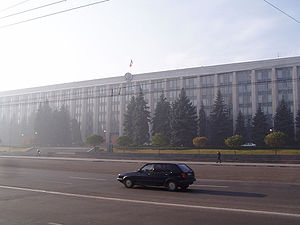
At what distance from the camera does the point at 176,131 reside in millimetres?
62094

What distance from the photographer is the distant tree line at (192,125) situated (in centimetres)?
6103

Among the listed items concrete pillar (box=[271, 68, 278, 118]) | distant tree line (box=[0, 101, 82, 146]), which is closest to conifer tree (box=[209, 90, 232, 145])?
concrete pillar (box=[271, 68, 278, 118])

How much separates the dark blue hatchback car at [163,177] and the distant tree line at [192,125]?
40.3 meters

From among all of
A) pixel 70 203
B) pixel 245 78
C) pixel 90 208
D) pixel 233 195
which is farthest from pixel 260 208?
pixel 245 78

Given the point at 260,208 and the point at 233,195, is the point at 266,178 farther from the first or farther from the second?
the point at 260,208

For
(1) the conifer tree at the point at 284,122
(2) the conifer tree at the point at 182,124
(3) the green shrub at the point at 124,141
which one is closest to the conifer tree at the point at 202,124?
(2) the conifer tree at the point at 182,124

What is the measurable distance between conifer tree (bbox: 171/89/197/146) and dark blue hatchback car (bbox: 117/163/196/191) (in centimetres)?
4569

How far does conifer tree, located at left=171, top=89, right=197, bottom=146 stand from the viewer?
61.8 m

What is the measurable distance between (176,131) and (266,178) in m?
41.0

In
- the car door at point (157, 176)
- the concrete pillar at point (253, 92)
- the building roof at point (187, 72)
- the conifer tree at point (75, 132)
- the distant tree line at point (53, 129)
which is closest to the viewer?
the car door at point (157, 176)

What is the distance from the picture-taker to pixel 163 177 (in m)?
15.3

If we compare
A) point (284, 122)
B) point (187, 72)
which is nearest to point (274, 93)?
point (284, 122)

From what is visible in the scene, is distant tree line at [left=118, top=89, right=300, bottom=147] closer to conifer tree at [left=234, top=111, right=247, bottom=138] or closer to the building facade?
conifer tree at [left=234, top=111, right=247, bottom=138]

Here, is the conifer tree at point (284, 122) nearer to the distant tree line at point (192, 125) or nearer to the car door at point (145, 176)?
the distant tree line at point (192, 125)
